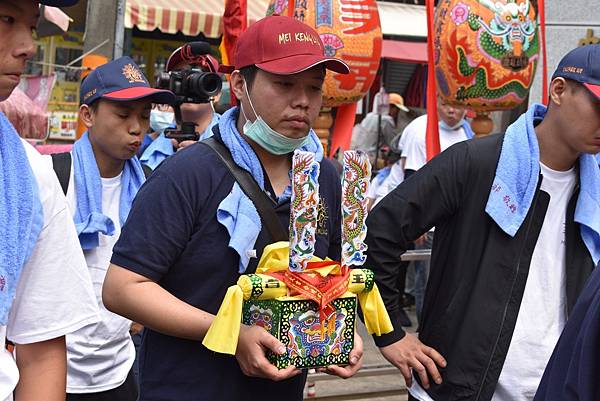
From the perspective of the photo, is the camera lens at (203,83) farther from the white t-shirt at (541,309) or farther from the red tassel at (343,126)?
the white t-shirt at (541,309)

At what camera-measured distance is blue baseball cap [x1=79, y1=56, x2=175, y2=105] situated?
3.75m

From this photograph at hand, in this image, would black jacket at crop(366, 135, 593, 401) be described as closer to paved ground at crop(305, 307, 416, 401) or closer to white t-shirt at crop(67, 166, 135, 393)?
white t-shirt at crop(67, 166, 135, 393)

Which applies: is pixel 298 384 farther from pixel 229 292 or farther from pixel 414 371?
pixel 414 371

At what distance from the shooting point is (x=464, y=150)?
3008 millimetres

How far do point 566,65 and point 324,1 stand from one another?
74.7 inches

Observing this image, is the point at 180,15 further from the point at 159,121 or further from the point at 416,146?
the point at 159,121

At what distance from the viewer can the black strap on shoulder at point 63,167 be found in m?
3.59

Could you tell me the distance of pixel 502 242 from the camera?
2943 mm

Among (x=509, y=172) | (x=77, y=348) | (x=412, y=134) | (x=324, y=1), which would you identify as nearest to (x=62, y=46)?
(x=412, y=134)

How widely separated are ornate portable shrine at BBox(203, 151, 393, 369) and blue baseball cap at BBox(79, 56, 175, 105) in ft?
5.33

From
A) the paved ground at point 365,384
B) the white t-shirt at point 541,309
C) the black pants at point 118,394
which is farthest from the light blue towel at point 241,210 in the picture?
the paved ground at point 365,384

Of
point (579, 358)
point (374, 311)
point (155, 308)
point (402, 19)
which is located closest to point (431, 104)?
point (374, 311)

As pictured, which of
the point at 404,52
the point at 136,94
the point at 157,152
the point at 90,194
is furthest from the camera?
the point at 404,52

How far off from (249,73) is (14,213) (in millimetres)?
947
